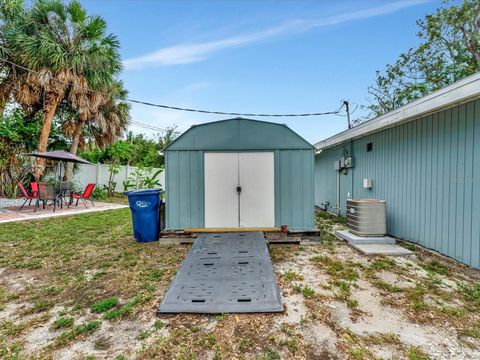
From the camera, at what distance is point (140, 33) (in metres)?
10.5

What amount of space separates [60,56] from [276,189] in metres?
10.0

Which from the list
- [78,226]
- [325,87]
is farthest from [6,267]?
[325,87]

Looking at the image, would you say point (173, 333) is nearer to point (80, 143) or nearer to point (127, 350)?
point (127, 350)

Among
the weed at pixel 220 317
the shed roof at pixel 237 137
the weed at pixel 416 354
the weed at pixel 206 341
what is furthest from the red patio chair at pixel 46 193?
the weed at pixel 416 354

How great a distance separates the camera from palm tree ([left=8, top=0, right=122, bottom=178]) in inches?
351

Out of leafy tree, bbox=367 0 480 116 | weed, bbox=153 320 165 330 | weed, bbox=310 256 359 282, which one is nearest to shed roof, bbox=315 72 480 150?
weed, bbox=310 256 359 282

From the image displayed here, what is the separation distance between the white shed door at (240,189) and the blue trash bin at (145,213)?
1.02 metres

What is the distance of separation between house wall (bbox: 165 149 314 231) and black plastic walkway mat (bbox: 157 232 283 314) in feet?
2.87

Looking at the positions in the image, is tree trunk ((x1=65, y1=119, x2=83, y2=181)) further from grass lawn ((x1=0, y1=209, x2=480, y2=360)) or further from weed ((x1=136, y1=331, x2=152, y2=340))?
weed ((x1=136, y1=331, x2=152, y2=340))

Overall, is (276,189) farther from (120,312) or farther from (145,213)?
(120,312)

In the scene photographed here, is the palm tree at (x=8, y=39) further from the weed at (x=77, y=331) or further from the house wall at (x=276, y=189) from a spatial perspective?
the weed at (x=77, y=331)

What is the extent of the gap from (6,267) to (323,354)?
443cm

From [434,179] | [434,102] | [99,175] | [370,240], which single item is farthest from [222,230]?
[99,175]

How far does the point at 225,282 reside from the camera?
2.82 m
